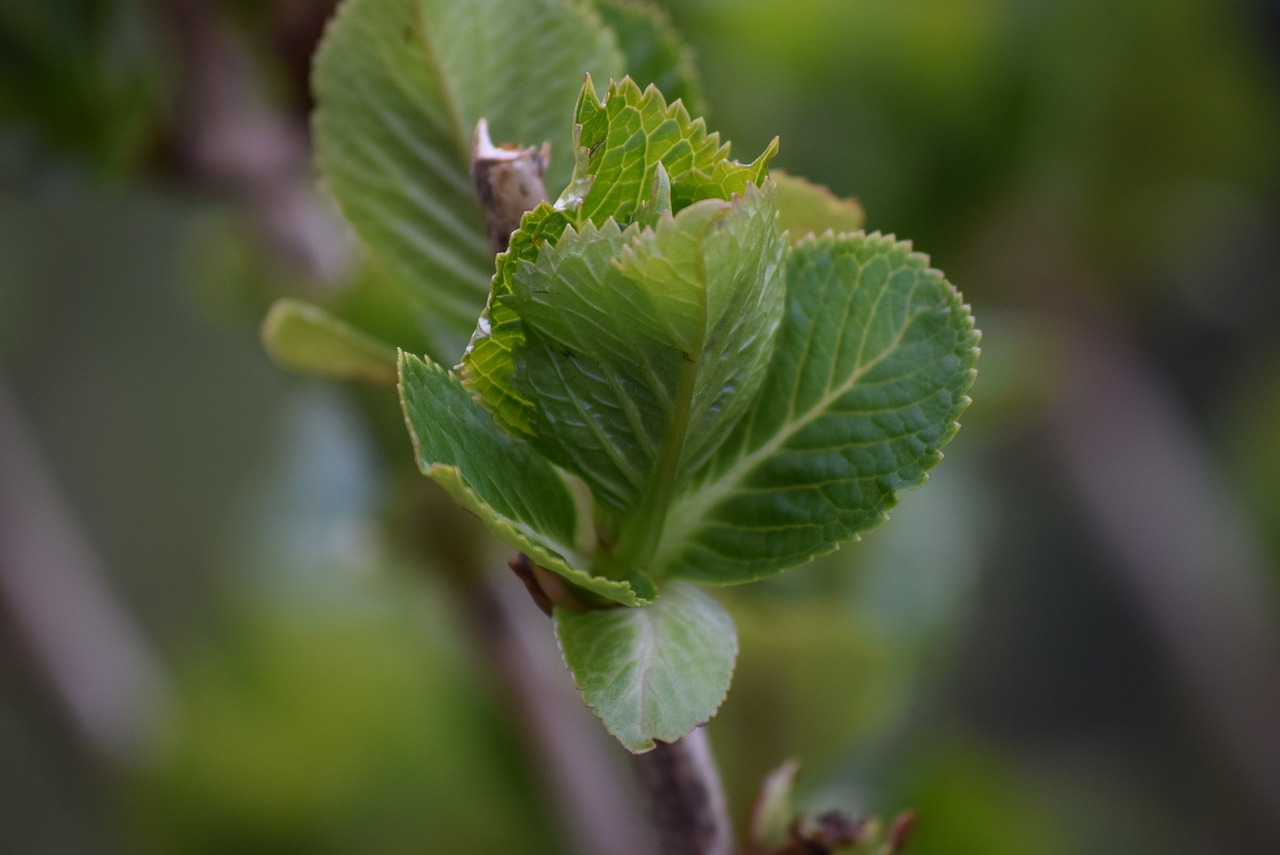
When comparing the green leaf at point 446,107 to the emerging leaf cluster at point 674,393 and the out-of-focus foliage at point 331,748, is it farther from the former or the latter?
the out-of-focus foliage at point 331,748

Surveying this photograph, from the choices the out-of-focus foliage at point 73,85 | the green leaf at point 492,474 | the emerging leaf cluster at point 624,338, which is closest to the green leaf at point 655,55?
the emerging leaf cluster at point 624,338

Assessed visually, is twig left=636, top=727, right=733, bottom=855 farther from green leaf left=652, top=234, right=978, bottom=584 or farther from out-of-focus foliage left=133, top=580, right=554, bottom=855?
out-of-focus foliage left=133, top=580, right=554, bottom=855

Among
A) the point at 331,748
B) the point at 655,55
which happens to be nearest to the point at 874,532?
the point at 655,55

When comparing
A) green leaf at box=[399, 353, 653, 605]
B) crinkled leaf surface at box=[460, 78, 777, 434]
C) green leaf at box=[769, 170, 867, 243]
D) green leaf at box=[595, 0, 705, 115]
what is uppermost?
green leaf at box=[595, 0, 705, 115]

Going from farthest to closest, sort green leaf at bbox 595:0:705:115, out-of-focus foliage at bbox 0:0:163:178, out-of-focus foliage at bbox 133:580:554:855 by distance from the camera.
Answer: out-of-focus foliage at bbox 133:580:554:855 → out-of-focus foliage at bbox 0:0:163:178 → green leaf at bbox 595:0:705:115

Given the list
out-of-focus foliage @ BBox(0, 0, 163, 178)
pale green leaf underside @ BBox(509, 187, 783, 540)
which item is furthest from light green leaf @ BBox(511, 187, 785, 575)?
out-of-focus foliage @ BBox(0, 0, 163, 178)

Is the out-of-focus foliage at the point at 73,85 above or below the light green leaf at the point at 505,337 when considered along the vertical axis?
above
